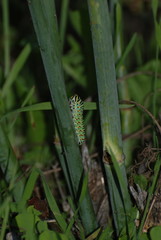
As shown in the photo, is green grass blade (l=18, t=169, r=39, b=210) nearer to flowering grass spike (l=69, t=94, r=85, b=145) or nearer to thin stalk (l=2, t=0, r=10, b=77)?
flowering grass spike (l=69, t=94, r=85, b=145)

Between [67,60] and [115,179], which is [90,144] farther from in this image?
[67,60]

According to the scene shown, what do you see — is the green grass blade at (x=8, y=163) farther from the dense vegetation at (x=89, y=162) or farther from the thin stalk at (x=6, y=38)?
the thin stalk at (x=6, y=38)

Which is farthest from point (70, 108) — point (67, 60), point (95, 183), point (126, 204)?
point (67, 60)

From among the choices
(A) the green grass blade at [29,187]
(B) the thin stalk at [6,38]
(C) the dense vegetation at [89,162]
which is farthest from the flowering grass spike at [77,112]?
(B) the thin stalk at [6,38]

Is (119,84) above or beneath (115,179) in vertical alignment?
above

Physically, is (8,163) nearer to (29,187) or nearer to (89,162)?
(29,187)

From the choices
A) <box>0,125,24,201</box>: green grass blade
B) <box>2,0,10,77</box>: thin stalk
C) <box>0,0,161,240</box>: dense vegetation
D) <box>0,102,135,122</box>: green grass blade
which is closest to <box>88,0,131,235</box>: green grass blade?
<box>0,0,161,240</box>: dense vegetation

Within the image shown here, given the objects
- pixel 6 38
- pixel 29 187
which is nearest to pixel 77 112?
pixel 29 187

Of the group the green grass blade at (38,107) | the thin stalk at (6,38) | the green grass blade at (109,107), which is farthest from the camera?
the thin stalk at (6,38)
